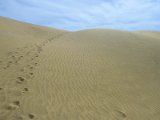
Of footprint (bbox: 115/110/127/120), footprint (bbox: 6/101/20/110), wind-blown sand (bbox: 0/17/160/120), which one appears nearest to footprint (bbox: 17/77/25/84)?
wind-blown sand (bbox: 0/17/160/120)

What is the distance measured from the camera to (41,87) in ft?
21.1

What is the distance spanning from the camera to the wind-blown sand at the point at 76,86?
5336 mm

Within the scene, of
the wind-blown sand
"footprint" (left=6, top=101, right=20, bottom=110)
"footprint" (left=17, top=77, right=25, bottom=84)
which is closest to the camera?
"footprint" (left=6, top=101, right=20, bottom=110)

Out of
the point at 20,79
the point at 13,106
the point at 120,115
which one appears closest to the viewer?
the point at 13,106

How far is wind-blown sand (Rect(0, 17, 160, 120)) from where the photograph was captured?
5.34 metres

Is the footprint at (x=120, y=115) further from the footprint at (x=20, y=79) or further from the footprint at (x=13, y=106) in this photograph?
the footprint at (x=20, y=79)

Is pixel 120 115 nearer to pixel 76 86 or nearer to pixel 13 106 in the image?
pixel 76 86

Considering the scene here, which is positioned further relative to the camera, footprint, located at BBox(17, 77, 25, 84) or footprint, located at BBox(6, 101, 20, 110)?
footprint, located at BBox(17, 77, 25, 84)

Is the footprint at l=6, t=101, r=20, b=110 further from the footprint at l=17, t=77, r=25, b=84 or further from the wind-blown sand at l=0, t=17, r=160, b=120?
the footprint at l=17, t=77, r=25, b=84

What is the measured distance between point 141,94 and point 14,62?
554 centimetres

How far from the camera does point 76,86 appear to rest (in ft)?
22.8

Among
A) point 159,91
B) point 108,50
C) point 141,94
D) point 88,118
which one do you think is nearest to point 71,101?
point 88,118

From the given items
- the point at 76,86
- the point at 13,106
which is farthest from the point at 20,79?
the point at 76,86

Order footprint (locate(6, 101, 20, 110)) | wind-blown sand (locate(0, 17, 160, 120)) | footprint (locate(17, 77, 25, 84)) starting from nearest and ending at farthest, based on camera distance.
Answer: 1. footprint (locate(6, 101, 20, 110))
2. wind-blown sand (locate(0, 17, 160, 120))
3. footprint (locate(17, 77, 25, 84))
